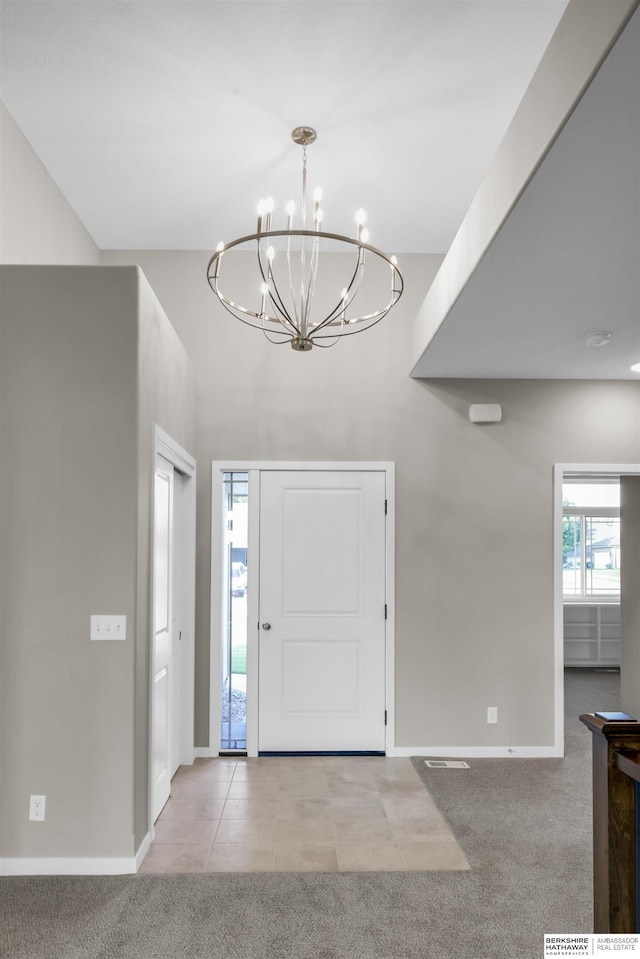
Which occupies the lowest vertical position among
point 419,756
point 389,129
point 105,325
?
point 419,756

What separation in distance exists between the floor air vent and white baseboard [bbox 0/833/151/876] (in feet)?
7.04

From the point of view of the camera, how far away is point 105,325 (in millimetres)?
3025

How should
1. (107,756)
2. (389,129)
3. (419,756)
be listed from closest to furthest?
(107,756)
(389,129)
(419,756)

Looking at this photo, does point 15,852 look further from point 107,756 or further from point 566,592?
point 566,592

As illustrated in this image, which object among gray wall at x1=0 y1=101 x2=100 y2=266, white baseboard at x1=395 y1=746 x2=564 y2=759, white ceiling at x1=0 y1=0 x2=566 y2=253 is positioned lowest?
white baseboard at x1=395 y1=746 x2=564 y2=759

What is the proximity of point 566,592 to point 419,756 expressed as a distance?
14.2 feet

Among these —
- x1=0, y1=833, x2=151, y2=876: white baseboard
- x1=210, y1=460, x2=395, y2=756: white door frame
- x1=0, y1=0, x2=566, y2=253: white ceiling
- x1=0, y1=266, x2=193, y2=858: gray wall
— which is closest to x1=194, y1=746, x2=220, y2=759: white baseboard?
x1=210, y1=460, x2=395, y2=756: white door frame

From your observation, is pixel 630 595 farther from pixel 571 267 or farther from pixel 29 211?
pixel 29 211

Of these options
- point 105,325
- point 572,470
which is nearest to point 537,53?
point 105,325

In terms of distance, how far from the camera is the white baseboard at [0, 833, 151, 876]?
2.89m

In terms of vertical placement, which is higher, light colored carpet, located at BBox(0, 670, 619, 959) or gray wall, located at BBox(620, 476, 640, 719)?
gray wall, located at BBox(620, 476, 640, 719)

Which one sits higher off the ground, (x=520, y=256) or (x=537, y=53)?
(x=537, y=53)

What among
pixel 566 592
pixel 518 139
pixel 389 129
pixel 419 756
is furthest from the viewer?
pixel 566 592

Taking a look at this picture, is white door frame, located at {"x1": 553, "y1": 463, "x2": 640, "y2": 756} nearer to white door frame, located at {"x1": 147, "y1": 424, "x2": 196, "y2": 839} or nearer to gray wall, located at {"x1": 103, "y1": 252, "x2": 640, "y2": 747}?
gray wall, located at {"x1": 103, "y1": 252, "x2": 640, "y2": 747}
